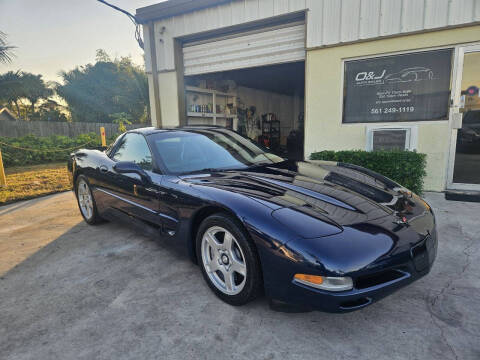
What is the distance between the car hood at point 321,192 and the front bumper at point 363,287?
28 cm

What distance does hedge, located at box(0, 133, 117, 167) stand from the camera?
9203 millimetres

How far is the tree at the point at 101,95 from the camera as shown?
25594 mm

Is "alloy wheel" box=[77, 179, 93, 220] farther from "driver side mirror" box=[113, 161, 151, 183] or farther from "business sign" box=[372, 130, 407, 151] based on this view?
"business sign" box=[372, 130, 407, 151]

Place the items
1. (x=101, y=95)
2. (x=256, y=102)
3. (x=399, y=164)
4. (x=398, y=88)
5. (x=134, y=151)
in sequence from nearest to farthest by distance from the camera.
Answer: (x=134, y=151) → (x=399, y=164) → (x=398, y=88) → (x=256, y=102) → (x=101, y=95)

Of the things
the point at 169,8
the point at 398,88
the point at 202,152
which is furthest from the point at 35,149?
the point at 398,88

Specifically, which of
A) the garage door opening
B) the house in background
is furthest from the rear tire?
the house in background

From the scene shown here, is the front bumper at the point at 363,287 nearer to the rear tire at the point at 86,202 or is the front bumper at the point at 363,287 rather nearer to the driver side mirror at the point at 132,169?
the driver side mirror at the point at 132,169

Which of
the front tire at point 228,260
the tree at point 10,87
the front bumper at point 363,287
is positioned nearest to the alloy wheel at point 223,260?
the front tire at point 228,260

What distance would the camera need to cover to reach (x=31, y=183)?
648 centimetres

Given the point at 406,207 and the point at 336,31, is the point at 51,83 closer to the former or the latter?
the point at 336,31

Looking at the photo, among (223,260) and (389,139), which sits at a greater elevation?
(389,139)

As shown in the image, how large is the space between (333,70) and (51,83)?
26.9m

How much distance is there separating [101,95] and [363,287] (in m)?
28.8

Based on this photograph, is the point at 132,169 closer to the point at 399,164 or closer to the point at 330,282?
the point at 330,282
